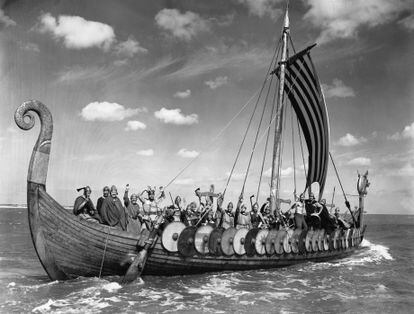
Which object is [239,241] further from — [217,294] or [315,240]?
[315,240]

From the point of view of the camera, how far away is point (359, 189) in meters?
19.7

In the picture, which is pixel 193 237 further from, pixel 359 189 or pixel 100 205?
pixel 359 189

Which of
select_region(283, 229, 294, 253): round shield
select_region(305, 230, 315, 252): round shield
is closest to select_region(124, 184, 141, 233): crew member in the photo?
select_region(283, 229, 294, 253): round shield

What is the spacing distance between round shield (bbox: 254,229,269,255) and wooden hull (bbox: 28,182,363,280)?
191 cm

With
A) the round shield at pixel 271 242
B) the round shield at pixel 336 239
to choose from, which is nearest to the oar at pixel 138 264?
the round shield at pixel 271 242

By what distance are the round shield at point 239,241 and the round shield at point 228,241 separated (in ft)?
0.37

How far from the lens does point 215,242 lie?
10.4 meters

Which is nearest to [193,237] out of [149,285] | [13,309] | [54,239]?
[149,285]

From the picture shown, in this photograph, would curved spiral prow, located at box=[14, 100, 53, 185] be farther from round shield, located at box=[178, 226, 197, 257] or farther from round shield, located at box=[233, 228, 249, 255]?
round shield, located at box=[233, 228, 249, 255]

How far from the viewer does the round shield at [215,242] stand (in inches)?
408

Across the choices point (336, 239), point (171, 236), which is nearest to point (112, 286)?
point (171, 236)

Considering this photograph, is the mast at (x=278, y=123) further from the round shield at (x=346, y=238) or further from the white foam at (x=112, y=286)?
the white foam at (x=112, y=286)

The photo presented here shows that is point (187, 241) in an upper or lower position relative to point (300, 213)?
lower

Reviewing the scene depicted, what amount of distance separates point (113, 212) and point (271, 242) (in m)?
4.82
